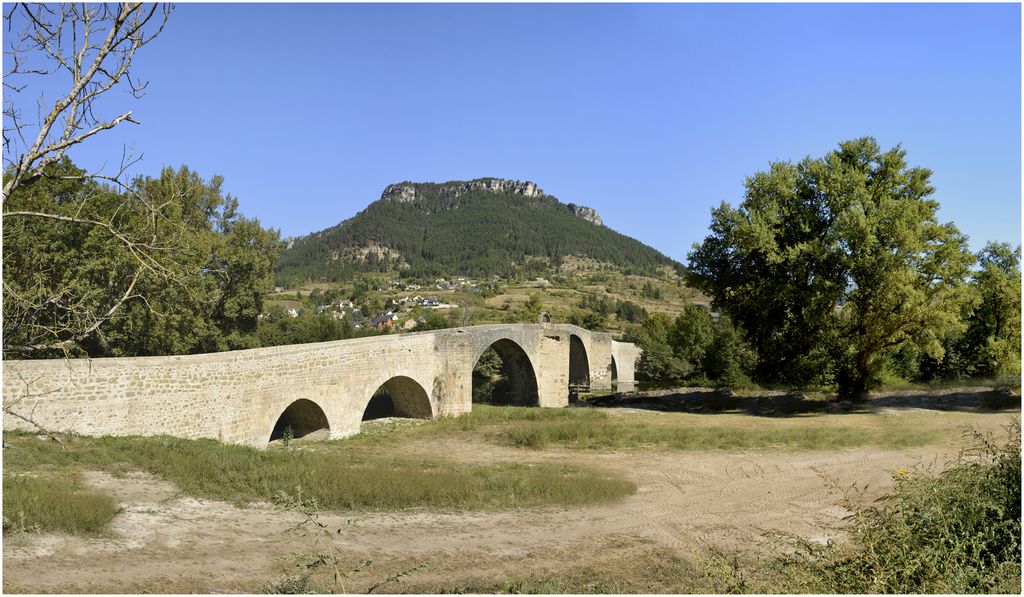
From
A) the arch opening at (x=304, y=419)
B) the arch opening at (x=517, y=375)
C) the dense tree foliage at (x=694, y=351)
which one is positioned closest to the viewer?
the arch opening at (x=304, y=419)

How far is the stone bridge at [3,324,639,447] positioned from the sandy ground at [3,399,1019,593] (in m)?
1.94

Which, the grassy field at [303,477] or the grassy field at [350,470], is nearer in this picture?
the grassy field at [350,470]

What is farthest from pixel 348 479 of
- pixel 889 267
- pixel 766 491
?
pixel 889 267

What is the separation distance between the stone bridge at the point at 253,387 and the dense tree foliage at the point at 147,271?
3.61 meters

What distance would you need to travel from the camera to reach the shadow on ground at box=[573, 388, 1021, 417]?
2048 centimetres

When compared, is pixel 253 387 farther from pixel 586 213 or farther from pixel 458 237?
pixel 586 213

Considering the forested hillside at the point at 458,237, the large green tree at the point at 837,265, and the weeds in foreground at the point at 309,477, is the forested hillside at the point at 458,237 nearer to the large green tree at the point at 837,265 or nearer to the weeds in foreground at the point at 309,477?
the large green tree at the point at 837,265

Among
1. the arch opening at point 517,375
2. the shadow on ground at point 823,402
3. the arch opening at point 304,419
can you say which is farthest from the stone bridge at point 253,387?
the shadow on ground at point 823,402

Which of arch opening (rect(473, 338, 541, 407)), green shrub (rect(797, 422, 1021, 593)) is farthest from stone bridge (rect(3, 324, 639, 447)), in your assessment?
green shrub (rect(797, 422, 1021, 593))

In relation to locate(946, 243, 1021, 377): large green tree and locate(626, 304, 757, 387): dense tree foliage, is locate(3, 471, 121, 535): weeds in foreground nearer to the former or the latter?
locate(946, 243, 1021, 377): large green tree

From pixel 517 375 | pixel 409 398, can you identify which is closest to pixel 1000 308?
pixel 517 375

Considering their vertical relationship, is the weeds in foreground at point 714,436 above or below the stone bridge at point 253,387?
below

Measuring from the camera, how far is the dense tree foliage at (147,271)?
20250mm

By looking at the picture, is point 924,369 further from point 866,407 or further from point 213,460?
point 213,460
